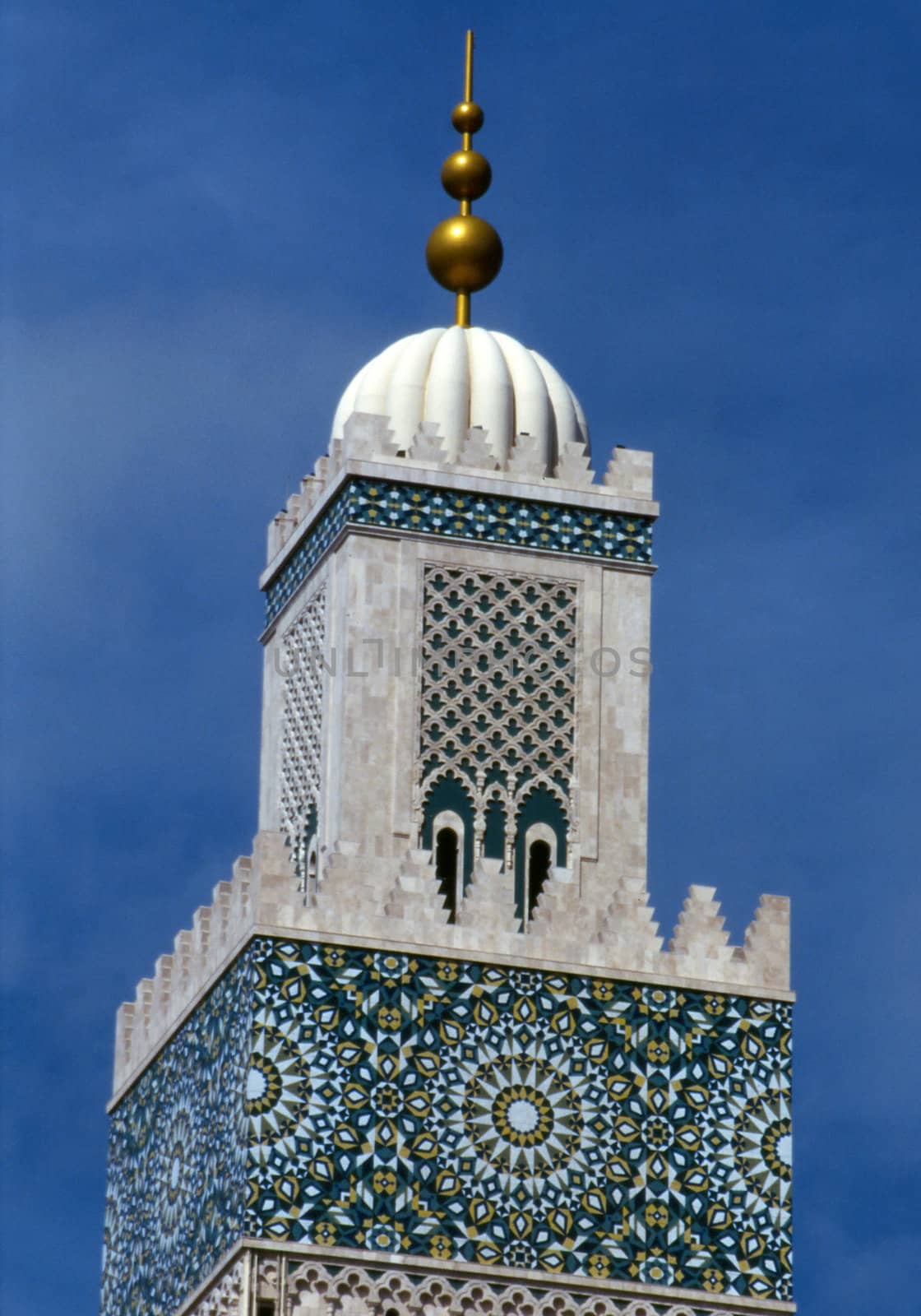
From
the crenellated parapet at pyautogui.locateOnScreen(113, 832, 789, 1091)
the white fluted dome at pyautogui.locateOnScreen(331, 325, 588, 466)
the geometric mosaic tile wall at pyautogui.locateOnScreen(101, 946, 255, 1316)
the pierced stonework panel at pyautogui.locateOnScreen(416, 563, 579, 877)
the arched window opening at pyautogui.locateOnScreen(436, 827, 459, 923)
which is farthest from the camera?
the white fluted dome at pyautogui.locateOnScreen(331, 325, 588, 466)

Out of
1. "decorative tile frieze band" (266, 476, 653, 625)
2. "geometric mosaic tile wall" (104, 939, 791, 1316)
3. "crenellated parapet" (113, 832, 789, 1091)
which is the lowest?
"geometric mosaic tile wall" (104, 939, 791, 1316)

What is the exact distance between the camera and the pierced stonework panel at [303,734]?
103 feet

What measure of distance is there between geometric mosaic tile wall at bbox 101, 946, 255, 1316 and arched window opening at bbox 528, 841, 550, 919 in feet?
6.48

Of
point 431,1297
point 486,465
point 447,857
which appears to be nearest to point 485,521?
point 486,465

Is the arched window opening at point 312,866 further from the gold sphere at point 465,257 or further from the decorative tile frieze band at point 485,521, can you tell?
the gold sphere at point 465,257

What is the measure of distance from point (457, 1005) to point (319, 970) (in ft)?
2.63

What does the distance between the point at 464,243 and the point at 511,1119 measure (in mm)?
6001

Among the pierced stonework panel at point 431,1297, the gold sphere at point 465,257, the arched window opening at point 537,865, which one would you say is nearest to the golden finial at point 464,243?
the gold sphere at point 465,257

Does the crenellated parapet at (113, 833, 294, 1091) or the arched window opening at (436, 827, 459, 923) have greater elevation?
the arched window opening at (436, 827, 459, 923)

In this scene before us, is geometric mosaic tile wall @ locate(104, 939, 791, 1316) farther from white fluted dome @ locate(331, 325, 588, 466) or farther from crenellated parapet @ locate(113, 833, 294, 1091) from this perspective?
white fluted dome @ locate(331, 325, 588, 466)

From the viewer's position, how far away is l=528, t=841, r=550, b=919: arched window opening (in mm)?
31000

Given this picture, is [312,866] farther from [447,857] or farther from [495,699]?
[495,699]

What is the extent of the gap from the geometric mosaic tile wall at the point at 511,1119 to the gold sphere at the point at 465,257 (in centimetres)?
499

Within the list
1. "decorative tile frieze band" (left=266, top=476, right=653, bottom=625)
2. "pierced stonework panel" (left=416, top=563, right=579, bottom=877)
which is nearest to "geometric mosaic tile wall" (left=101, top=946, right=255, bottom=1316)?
"pierced stonework panel" (left=416, top=563, right=579, bottom=877)
